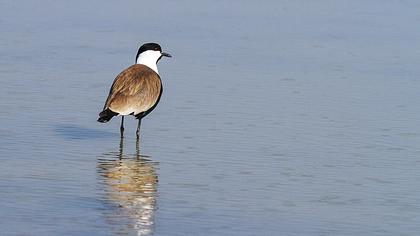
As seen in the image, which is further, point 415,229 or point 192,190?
point 192,190

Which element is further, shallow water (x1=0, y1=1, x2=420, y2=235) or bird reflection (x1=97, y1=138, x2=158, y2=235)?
shallow water (x1=0, y1=1, x2=420, y2=235)

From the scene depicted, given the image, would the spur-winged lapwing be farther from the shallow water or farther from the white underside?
the shallow water

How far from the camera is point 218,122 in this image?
512 inches

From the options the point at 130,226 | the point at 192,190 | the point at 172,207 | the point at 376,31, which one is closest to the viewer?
the point at 130,226

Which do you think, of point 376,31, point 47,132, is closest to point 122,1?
point 376,31

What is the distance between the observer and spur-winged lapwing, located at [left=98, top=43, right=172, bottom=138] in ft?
41.6

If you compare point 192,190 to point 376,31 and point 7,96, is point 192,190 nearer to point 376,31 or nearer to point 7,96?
point 7,96

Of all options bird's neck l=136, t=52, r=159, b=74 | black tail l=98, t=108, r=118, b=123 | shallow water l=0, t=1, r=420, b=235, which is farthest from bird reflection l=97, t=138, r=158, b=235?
bird's neck l=136, t=52, r=159, b=74

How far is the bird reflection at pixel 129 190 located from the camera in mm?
8672

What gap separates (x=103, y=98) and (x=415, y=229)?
608cm

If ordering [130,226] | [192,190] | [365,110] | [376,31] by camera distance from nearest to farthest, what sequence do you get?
[130,226], [192,190], [365,110], [376,31]

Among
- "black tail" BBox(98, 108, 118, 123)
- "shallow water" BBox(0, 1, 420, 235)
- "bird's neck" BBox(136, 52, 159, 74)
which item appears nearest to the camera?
"shallow water" BBox(0, 1, 420, 235)

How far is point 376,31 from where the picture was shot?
18969mm

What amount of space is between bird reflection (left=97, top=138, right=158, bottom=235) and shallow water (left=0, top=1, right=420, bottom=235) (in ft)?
0.06
